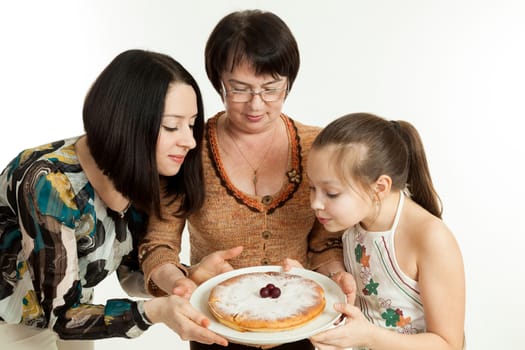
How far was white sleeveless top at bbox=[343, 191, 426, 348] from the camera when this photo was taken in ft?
6.61

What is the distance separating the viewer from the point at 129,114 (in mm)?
1933

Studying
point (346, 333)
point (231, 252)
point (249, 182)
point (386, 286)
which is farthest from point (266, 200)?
point (346, 333)

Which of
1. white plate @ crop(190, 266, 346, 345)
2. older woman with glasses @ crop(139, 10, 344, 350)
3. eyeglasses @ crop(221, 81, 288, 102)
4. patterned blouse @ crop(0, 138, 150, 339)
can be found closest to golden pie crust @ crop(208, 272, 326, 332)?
white plate @ crop(190, 266, 346, 345)

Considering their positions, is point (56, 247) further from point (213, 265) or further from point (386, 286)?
point (386, 286)

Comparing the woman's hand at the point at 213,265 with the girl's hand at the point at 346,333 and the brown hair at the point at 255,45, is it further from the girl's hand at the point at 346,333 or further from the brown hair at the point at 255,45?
the brown hair at the point at 255,45

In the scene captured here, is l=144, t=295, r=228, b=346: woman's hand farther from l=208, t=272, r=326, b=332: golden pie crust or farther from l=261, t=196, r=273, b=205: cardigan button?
l=261, t=196, r=273, b=205: cardigan button

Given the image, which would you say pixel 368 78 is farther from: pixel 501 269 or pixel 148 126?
pixel 148 126

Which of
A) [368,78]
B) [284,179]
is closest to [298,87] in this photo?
[368,78]

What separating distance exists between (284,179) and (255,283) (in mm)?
396

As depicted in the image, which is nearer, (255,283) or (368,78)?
(255,283)

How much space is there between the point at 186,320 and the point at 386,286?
0.62m

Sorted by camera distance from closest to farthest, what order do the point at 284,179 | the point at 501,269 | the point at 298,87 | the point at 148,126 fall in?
the point at 148,126, the point at 284,179, the point at 501,269, the point at 298,87

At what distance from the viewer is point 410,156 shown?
2.09 metres

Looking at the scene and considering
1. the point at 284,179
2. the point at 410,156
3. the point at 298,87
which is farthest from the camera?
the point at 298,87
